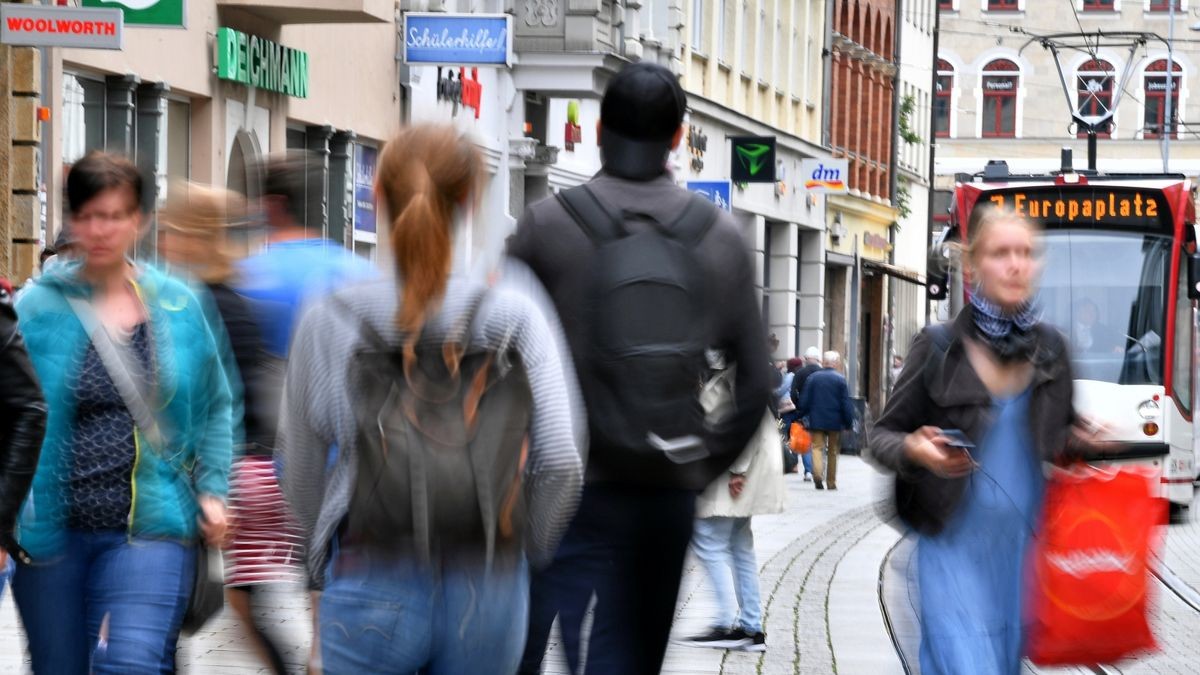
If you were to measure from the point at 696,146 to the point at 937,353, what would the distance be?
33.6 metres

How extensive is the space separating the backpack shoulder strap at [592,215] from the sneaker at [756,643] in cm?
570

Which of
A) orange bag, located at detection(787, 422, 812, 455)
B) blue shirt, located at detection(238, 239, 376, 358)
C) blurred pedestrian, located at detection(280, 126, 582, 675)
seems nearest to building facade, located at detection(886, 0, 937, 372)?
orange bag, located at detection(787, 422, 812, 455)

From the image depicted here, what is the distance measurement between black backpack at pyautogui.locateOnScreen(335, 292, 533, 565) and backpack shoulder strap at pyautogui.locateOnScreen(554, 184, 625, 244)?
107cm

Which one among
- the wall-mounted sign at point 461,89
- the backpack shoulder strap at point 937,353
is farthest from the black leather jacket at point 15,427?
the wall-mounted sign at point 461,89

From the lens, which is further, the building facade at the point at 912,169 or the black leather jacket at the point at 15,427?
the building facade at the point at 912,169

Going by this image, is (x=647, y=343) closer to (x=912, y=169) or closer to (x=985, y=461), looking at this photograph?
(x=985, y=461)

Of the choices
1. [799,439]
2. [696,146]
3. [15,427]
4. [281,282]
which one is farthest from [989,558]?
[696,146]

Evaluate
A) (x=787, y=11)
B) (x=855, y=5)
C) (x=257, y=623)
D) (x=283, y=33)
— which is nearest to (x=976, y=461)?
(x=257, y=623)

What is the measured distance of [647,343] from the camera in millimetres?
5590

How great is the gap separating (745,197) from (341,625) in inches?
1514

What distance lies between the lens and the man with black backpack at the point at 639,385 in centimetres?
558

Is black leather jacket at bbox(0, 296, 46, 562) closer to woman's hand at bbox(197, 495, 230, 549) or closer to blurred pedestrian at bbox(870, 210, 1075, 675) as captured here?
woman's hand at bbox(197, 495, 230, 549)

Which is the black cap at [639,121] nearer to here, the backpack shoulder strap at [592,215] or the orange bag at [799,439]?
the backpack shoulder strap at [592,215]

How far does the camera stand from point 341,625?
463 centimetres
